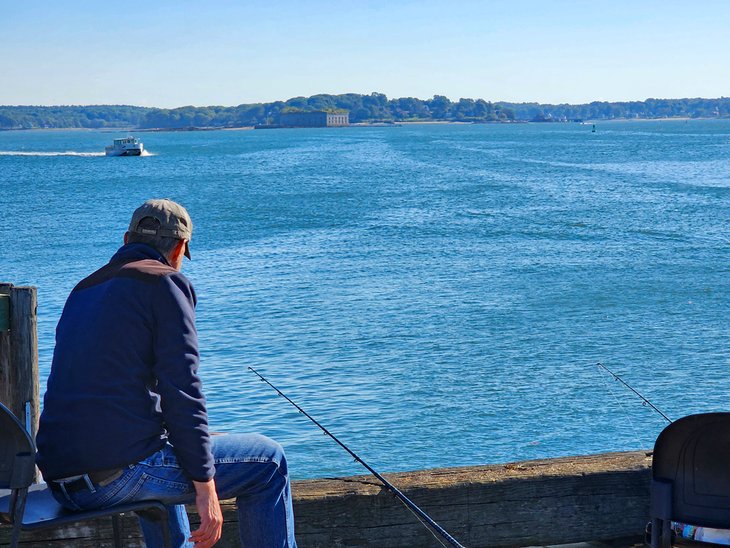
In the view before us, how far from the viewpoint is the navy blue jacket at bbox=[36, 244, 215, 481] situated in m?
2.63

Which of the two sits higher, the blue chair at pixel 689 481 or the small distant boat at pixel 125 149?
the blue chair at pixel 689 481

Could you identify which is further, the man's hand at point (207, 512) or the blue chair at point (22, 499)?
the man's hand at point (207, 512)

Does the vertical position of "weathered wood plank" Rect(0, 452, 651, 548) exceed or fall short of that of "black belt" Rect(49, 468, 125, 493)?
it falls short

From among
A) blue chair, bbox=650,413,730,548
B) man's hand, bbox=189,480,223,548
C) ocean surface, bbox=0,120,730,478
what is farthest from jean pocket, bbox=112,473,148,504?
ocean surface, bbox=0,120,730,478

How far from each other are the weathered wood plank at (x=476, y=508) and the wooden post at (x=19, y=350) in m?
0.56

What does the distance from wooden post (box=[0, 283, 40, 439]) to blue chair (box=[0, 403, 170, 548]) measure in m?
0.93

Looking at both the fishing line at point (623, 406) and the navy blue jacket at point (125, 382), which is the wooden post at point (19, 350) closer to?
the navy blue jacket at point (125, 382)

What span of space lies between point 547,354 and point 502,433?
3.45 m

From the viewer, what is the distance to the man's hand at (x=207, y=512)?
8.82 ft

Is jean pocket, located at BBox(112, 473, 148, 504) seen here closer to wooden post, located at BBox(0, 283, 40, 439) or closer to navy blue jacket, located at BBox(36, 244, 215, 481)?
navy blue jacket, located at BBox(36, 244, 215, 481)

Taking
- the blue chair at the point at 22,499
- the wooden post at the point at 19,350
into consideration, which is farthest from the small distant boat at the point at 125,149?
the blue chair at the point at 22,499

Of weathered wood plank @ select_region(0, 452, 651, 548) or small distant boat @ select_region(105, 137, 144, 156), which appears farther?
small distant boat @ select_region(105, 137, 144, 156)

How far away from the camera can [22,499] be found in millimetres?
2576

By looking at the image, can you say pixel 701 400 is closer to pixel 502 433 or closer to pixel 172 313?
pixel 502 433
